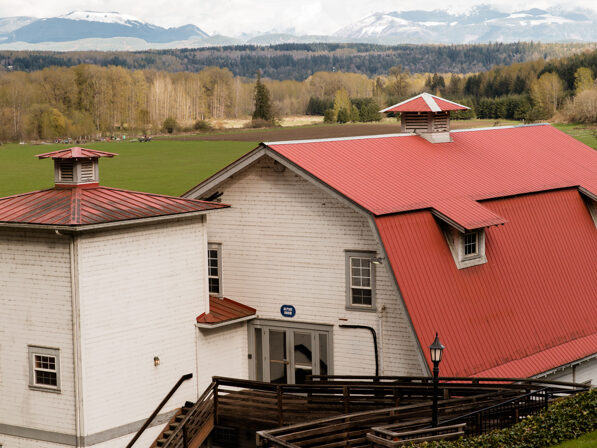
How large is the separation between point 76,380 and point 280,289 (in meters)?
6.15

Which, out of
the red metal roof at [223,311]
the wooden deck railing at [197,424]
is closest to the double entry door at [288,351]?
the red metal roof at [223,311]

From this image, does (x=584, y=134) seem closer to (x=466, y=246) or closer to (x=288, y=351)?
(x=466, y=246)

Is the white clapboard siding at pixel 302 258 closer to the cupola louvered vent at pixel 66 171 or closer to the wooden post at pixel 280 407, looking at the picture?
the wooden post at pixel 280 407

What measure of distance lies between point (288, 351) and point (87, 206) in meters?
6.73

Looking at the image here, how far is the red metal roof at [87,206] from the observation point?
2234 centimetres

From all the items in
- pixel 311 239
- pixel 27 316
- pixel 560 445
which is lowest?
pixel 560 445

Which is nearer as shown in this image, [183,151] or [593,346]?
[593,346]

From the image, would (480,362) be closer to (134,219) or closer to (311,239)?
(311,239)

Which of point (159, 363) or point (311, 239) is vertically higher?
point (311, 239)

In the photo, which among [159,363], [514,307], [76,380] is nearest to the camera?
[76,380]

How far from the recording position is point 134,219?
75.3ft

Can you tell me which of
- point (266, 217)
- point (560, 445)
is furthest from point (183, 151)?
point (560, 445)

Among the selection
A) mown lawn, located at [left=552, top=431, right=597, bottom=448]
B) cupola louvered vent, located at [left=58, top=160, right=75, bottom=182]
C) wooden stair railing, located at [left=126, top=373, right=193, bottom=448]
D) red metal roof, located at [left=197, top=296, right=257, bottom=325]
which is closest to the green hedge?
mown lawn, located at [left=552, top=431, right=597, bottom=448]

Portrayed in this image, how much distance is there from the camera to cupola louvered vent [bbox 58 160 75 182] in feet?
79.6
